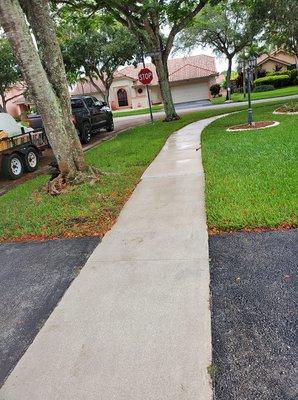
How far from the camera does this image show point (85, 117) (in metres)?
16.0

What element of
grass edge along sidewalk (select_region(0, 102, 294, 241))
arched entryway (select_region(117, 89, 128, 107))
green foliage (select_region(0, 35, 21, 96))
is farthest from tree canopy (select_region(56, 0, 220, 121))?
arched entryway (select_region(117, 89, 128, 107))

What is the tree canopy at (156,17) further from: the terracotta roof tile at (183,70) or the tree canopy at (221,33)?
the terracotta roof tile at (183,70)

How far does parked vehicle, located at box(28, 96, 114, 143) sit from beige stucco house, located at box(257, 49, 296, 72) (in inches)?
1572

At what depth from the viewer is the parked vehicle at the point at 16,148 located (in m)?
10.5

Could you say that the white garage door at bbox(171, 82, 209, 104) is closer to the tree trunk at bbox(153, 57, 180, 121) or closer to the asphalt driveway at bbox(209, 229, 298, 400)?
the tree trunk at bbox(153, 57, 180, 121)

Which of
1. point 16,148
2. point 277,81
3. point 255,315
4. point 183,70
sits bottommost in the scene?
point 255,315

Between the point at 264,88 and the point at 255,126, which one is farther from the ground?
the point at 264,88

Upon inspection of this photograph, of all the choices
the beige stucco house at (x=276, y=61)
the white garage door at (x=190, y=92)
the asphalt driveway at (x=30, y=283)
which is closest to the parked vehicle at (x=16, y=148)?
the asphalt driveway at (x=30, y=283)

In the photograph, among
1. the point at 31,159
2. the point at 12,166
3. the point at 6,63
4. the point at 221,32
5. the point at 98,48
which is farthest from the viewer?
the point at 221,32

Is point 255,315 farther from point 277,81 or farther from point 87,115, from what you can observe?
point 277,81

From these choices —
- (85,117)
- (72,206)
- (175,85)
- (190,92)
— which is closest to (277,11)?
(85,117)

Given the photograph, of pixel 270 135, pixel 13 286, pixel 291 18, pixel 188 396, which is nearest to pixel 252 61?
pixel 270 135

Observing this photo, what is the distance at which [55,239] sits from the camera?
5.41 metres

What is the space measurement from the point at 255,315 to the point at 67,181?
5653 mm
